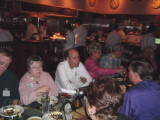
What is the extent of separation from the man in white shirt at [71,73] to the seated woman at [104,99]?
4.64ft

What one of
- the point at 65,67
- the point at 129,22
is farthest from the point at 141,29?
the point at 65,67

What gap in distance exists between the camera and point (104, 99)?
110 cm

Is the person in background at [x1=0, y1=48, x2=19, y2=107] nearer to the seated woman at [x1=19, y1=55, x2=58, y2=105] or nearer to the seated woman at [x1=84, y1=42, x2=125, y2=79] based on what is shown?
the seated woman at [x1=19, y1=55, x2=58, y2=105]

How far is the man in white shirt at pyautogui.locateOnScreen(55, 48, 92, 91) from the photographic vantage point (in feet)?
8.54

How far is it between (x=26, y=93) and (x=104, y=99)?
1247mm

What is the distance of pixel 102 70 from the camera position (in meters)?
3.20

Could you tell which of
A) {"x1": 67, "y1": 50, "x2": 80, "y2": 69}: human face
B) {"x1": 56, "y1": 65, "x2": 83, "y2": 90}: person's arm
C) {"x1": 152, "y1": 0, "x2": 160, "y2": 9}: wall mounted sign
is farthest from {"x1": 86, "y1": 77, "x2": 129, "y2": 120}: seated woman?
{"x1": 152, "y1": 0, "x2": 160, "y2": 9}: wall mounted sign

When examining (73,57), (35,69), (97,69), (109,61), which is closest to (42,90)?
(35,69)

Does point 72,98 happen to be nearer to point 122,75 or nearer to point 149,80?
point 149,80

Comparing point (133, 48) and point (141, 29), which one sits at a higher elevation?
point (141, 29)

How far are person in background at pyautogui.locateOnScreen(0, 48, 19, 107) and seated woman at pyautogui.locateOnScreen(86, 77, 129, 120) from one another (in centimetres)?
129

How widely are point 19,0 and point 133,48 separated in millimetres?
4984

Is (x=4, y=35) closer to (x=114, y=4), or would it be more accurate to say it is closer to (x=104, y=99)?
(x=104, y=99)

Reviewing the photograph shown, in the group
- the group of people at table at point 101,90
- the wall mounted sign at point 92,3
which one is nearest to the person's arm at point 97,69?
the group of people at table at point 101,90
